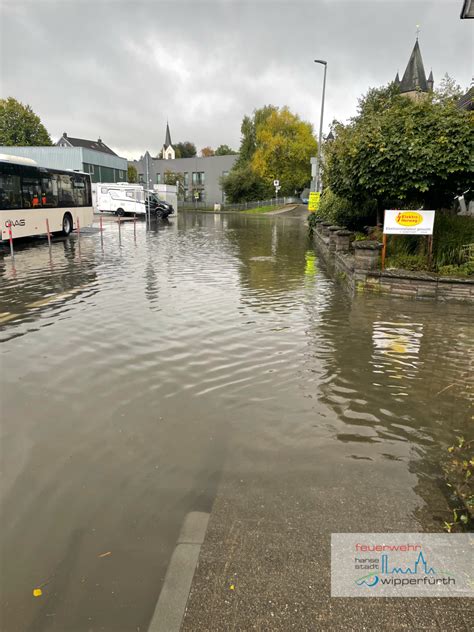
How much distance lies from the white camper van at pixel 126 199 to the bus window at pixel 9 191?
20.2 m

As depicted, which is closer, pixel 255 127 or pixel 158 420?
pixel 158 420

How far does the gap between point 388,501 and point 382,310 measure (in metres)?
6.04

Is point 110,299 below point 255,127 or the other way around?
below

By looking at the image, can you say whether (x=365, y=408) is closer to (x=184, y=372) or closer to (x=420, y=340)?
(x=184, y=372)

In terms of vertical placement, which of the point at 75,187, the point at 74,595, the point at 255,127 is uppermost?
the point at 255,127

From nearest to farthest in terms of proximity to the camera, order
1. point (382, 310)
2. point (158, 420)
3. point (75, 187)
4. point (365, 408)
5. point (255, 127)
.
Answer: point (158, 420)
point (365, 408)
point (382, 310)
point (75, 187)
point (255, 127)

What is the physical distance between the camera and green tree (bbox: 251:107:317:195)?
63781 mm

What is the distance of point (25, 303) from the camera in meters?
9.04

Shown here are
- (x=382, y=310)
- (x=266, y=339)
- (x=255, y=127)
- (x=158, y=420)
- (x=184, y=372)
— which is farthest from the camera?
(x=255, y=127)

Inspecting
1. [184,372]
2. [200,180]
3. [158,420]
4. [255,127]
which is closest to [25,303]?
[184,372]

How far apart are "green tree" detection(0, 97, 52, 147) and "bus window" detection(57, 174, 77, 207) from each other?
163 ft

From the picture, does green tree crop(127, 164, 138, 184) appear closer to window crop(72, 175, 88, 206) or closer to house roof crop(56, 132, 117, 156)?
house roof crop(56, 132, 117, 156)

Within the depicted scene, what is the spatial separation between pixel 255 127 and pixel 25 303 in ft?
242

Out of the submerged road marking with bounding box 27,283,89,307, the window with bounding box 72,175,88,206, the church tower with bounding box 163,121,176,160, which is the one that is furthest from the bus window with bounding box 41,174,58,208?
the church tower with bounding box 163,121,176,160
